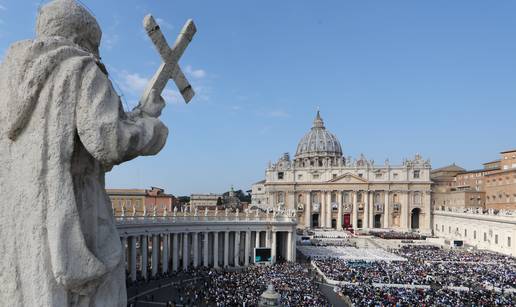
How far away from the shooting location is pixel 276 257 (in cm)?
5062

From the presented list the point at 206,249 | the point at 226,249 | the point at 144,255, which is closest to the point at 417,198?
the point at 226,249

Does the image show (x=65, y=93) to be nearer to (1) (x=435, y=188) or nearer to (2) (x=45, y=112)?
(2) (x=45, y=112)

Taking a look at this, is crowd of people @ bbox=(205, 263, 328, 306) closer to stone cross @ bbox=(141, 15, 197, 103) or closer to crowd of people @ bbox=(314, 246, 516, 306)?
crowd of people @ bbox=(314, 246, 516, 306)

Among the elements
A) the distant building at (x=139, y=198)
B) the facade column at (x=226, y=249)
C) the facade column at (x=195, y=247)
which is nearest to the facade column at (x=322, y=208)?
the distant building at (x=139, y=198)

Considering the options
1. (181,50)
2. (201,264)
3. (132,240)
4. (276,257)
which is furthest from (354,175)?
(181,50)

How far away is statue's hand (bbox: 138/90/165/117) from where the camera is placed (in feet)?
11.8

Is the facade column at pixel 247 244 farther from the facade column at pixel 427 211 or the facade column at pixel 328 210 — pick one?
the facade column at pixel 427 211

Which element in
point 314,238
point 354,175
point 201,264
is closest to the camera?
point 201,264

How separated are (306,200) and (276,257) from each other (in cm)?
5010

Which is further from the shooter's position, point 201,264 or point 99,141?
point 201,264

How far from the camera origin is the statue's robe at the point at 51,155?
3.08 meters

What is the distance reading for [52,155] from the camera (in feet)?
10.2

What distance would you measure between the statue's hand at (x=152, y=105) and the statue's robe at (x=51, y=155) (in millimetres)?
307

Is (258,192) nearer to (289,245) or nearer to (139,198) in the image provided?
(139,198)
